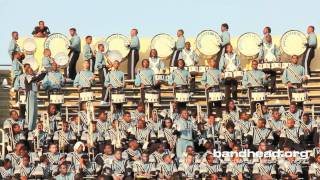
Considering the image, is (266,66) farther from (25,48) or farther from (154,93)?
(25,48)

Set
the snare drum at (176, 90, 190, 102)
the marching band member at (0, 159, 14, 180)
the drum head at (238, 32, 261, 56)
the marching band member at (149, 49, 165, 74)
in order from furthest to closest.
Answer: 1. the drum head at (238, 32, 261, 56)
2. the marching band member at (149, 49, 165, 74)
3. the snare drum at (176, 90, 190, 102)
4. the marching band member at (0, 159, 14, 180)

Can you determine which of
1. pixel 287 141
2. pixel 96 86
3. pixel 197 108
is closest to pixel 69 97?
pixel 96 86

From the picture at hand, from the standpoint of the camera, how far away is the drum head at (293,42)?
43312 millimetres

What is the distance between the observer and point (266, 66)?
135 feet

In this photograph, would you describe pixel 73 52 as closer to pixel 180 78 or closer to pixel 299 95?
pixel 180 78

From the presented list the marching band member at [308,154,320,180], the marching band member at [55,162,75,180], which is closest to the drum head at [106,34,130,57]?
the marching band member at [55,162,75,180]

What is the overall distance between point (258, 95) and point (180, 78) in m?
1.93

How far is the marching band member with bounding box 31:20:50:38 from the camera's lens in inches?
1800

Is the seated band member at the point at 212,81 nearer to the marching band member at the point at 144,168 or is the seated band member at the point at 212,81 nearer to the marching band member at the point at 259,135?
the marching band member at the point at 259,135

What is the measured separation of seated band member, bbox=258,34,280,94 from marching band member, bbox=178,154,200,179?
18.4ft

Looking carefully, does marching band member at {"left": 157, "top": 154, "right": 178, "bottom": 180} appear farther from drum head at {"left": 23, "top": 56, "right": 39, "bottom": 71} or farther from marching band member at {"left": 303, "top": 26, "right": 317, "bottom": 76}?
drum head at {"left": 23, "top": 56, "right": 39, "bottom": 71}

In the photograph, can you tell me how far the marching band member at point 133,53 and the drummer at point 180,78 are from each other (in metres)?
3.13

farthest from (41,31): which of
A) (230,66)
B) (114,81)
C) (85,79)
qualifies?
(230,66)

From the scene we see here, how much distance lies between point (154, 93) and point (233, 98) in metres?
2.06
